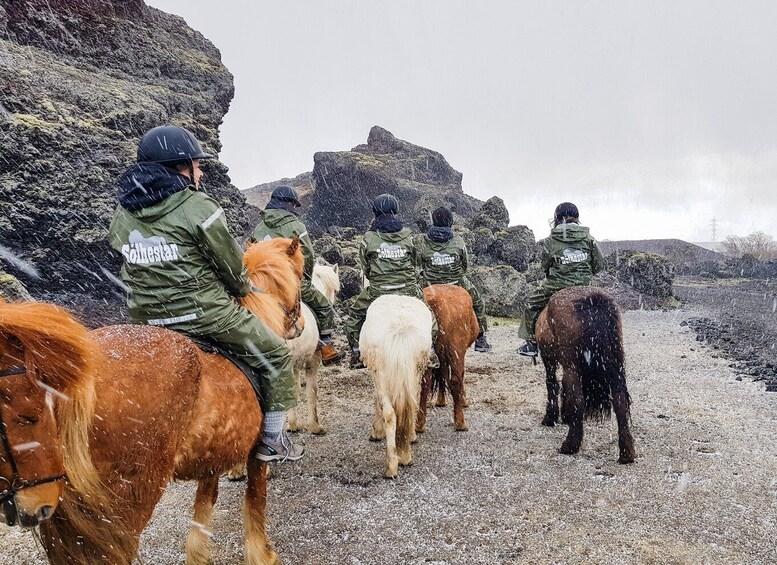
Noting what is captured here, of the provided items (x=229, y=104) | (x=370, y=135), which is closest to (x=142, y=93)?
(x=229, y=104)

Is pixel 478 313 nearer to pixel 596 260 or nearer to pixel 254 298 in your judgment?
pixel 596 260

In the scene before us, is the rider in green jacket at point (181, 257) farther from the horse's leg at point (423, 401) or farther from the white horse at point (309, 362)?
the horse's leg at point (423, 401)

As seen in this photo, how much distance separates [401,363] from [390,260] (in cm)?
148

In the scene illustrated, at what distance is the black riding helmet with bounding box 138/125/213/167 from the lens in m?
2.57

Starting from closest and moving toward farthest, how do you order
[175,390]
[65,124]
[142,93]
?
[175,390] → [65,124] → [142,93]

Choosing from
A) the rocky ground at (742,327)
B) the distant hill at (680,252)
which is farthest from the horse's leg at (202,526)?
the distant hill at (680,252)

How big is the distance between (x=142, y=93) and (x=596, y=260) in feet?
41.1

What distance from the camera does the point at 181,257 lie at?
8.06 feet

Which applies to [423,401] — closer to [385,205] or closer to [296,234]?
[385,205]

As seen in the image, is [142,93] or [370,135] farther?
[370,135]

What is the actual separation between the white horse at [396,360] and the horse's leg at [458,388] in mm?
1219

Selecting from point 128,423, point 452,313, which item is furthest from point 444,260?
point 128,423

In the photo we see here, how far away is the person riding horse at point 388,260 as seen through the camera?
18.5 ft

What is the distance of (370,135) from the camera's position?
44250mm
